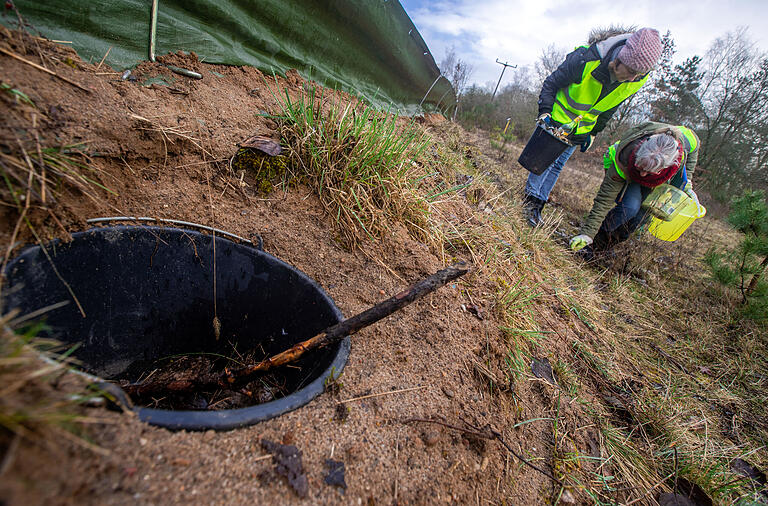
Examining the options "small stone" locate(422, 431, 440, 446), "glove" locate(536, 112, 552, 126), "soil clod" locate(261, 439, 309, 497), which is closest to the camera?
"soil clod" locate(261, 439, 309, 497)

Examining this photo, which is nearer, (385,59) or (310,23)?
(310,23)

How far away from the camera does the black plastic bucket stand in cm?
334

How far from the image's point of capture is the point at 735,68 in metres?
9.25

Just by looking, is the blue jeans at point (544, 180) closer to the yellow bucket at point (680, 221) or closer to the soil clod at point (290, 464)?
the yellow bucket at point (680, 221)

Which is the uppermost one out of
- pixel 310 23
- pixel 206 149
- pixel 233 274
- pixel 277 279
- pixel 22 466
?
pixel 310 23

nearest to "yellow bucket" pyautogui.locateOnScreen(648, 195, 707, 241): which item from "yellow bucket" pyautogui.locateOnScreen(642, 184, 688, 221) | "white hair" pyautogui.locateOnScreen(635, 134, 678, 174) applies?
"yellow bucket" pyautogui.locateOnScreen(642, 184, 688, 221)

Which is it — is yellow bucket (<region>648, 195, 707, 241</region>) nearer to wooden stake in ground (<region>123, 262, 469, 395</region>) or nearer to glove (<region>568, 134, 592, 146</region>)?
glove (<region>568, 134, 592, 146</region>)

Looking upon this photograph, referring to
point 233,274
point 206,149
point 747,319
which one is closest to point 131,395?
point 233,274

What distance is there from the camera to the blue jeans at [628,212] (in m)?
3.52

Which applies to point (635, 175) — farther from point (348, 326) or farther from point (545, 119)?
point (348, 326)

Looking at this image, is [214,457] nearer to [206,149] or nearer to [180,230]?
[180,230]

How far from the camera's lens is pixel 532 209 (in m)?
3.84

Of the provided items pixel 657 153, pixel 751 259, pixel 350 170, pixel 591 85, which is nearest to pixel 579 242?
pixel 657 153

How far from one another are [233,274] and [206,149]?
26.4 inches
